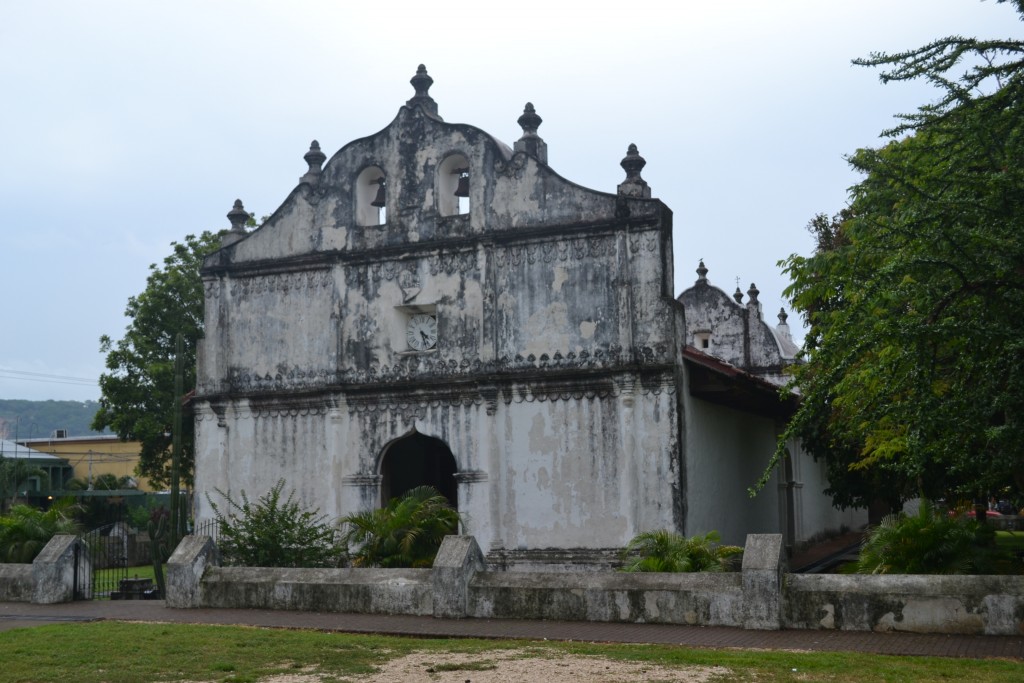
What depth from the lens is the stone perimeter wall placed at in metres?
12.6

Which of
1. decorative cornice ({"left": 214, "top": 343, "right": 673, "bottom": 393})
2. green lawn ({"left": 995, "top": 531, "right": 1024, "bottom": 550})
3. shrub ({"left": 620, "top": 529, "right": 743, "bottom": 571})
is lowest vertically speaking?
green lawn ({"left": 995, "top": 531, "right": 1024, "bottom": 550})

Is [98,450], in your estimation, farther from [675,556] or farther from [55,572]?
[675,556]

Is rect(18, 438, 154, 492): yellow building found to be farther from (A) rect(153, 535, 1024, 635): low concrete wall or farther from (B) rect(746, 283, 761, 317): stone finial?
(A) rect(153, 535, 1024, 635): low concrete wall

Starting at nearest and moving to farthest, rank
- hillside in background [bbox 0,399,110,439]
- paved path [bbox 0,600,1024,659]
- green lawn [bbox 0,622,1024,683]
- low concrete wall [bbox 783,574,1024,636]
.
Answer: green lawn [bbox 0,622,1024,683], paved path [bbox 0,600,1024,659], low concrete wall [bbox 783,574,1024,636], hillside in background [bbox 0,399,110,439]

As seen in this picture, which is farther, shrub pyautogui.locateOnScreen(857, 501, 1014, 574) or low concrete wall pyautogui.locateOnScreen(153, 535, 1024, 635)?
shrub pyautogui.locateOnScreen(857, 501, 1014, 574)

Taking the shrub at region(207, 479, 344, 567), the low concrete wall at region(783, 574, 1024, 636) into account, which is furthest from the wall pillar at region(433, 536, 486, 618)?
the low concrete wall at region(783, 574, 1024, 636)

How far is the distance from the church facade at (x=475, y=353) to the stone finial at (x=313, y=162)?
43mm

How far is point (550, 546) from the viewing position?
2048 centimetres

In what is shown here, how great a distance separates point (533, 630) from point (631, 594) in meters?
1.41

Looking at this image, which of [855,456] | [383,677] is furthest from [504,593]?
[855,456]

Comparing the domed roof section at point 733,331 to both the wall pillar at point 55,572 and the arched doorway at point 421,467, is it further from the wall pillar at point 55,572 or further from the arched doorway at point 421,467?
the wall pillar at point 55,572

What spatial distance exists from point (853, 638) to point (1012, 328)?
3791 millimetres

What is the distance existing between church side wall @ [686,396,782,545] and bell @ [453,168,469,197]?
627 centimetres

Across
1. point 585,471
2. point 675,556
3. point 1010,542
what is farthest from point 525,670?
point 1010,542
